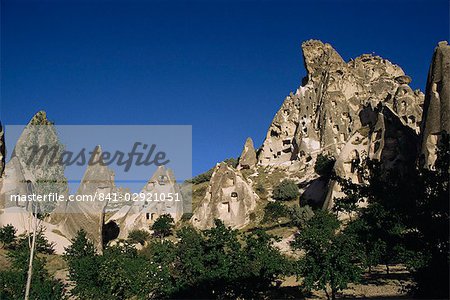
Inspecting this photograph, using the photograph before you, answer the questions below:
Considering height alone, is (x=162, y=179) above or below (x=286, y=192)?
above

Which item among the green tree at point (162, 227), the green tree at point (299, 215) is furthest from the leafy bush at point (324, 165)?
the green tree at point (162, 227)

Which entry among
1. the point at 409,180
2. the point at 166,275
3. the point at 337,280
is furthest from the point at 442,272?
the point at 166,275

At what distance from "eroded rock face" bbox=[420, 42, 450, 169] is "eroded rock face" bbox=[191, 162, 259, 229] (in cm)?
2047

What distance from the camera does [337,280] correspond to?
55.5 feet

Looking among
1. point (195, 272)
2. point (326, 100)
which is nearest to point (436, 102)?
point (195, 272)

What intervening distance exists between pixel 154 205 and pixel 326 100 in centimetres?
3825

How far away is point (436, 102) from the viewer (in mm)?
33250

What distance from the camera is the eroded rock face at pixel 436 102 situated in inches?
1265

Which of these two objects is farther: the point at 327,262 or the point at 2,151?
the point at 2,151

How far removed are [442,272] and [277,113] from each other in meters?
77.5

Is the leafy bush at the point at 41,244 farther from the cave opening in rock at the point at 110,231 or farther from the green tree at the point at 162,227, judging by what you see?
the green tree at the point at 162,227

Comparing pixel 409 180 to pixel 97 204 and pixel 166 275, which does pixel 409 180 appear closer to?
pixel 166 275

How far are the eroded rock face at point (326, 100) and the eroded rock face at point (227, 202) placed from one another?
2166 cm

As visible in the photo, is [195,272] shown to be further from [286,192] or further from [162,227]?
[286,192]
